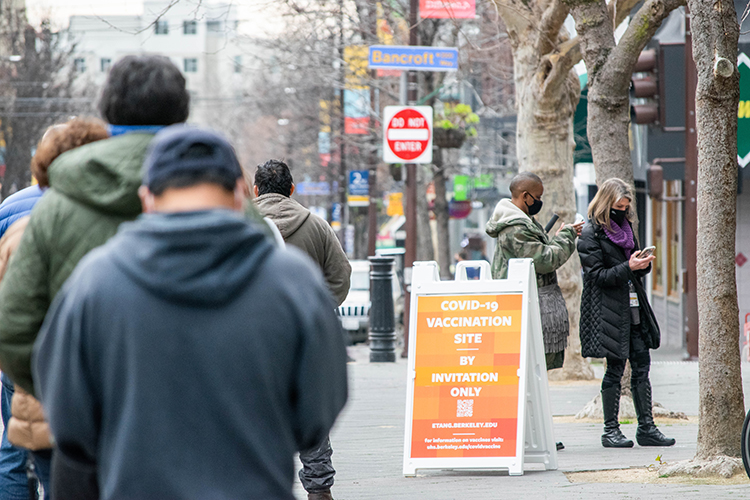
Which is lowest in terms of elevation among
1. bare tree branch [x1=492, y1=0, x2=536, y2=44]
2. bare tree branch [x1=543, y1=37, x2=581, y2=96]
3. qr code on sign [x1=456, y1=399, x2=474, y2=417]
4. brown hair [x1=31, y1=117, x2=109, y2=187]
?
qr code on sign [x1=456, y1=399, x2=474, y2=417]

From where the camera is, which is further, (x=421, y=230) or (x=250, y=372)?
(x=421, y=230)

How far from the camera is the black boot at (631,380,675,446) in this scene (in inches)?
296

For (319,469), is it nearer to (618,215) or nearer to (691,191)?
(618,215)

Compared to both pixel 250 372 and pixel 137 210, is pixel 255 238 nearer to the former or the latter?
pixel 250 372

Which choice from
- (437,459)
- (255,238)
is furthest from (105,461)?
(437,459)

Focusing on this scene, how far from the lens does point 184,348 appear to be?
2.18m

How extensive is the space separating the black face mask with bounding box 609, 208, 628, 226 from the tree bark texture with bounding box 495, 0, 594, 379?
162 inches

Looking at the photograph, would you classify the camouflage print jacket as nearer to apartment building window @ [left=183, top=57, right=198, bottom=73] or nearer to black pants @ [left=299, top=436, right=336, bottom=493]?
black pants @ [left=299, top=436, right=336, bottom=493]

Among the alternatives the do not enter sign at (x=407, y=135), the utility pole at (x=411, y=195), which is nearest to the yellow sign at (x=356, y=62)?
the utility pole at (x=411, y=195)

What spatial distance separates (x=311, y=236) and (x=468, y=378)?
5.20ft

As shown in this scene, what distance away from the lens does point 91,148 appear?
9.50 feet

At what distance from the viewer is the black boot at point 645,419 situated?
24.7 ft

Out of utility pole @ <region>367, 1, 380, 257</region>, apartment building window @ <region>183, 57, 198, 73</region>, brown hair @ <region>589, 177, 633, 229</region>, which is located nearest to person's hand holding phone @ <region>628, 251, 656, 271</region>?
brown hair @ <region>589, 177, 633, 229</region>

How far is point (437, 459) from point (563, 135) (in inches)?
246
